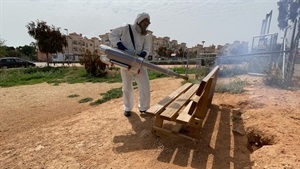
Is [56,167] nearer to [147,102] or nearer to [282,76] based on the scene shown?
[147,102]

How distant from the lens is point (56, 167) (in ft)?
8.06

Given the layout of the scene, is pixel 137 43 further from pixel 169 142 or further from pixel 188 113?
pixel 169 142

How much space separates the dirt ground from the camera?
90.0 inches

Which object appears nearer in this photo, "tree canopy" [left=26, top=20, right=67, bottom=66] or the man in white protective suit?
the man in white protective suit

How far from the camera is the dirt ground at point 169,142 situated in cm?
229

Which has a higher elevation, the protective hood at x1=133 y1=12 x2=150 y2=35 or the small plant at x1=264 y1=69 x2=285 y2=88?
the protective hood at x1=133 y1=12 x2=150 y2=35

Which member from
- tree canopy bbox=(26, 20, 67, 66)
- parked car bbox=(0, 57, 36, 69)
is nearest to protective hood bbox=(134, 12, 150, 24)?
tree canopy bbox=(26, 20, 67, 66)

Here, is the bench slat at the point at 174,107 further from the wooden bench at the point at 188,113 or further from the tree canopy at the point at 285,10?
the tree canopy at the point at 285,10

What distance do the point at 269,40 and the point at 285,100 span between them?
16.9 feet

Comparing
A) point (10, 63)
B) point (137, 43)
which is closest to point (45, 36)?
point (10, 63)

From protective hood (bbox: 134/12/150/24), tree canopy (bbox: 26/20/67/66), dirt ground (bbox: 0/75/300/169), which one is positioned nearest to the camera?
dirt ground (bbox: 0/75/300/169)

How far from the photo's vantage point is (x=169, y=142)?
2.69 meters

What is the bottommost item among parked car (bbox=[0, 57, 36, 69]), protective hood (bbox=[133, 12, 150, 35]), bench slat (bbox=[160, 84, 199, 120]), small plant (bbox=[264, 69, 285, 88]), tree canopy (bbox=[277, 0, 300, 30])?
parked car (bbox=[0, 57, 36, 69])

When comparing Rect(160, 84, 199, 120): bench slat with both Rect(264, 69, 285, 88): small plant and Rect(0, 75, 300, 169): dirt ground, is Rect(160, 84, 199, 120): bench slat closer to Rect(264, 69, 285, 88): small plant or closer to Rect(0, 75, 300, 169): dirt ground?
Rect(0, 75, 300, 169): dirt ground
